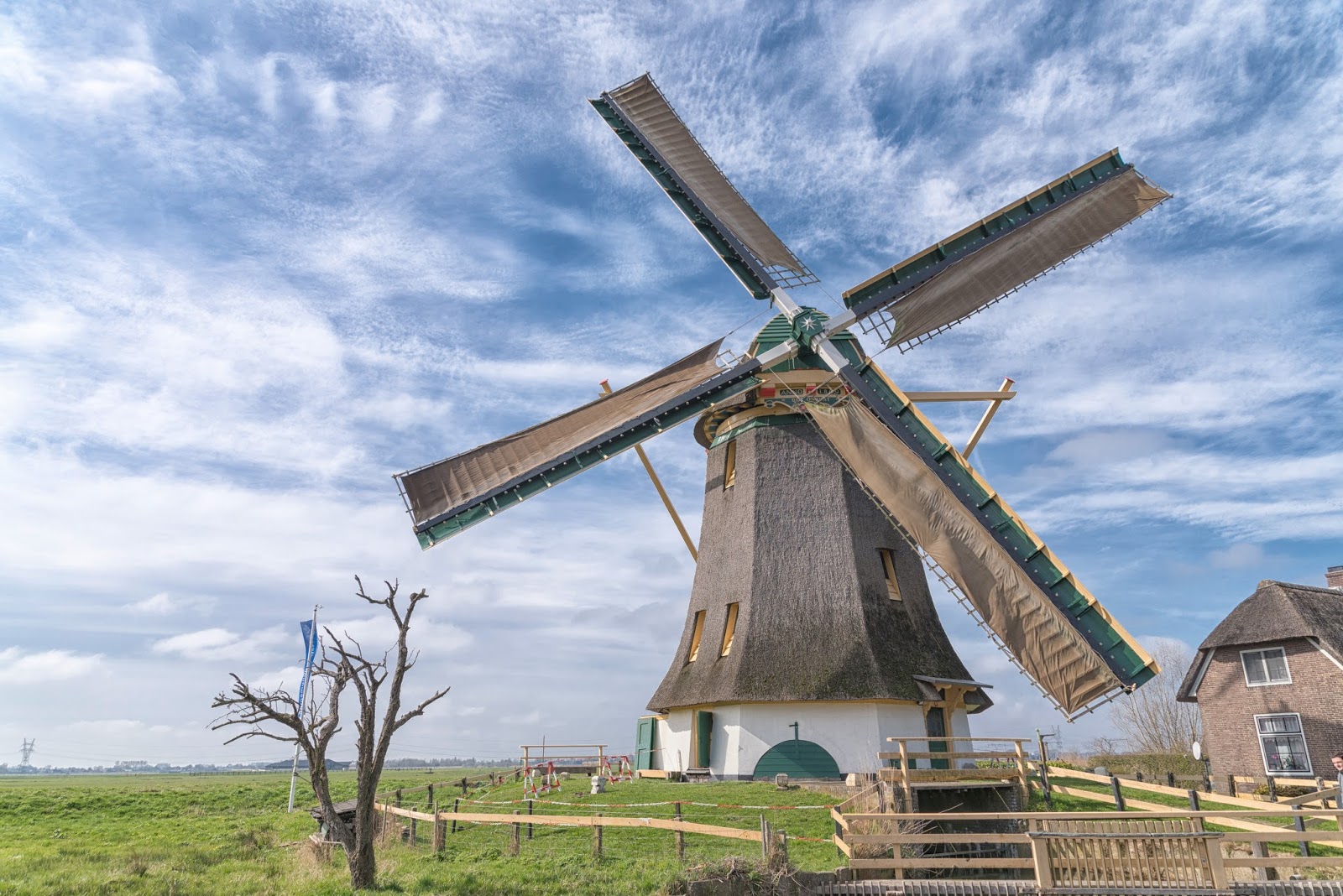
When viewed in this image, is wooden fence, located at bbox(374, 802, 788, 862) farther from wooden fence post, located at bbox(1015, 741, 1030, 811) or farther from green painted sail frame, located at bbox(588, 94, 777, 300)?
green painted sail frame, located at bbox(588, 94, 777, 300)

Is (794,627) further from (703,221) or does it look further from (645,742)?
(703,221)

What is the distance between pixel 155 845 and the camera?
50.2 ft

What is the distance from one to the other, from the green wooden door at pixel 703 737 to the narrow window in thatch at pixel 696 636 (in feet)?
5.34

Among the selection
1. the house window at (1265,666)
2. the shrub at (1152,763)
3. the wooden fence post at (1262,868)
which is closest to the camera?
the wooden fence post at (1262,868)

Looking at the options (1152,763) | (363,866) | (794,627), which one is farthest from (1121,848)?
(1152,763)

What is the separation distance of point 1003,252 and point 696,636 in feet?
38.8

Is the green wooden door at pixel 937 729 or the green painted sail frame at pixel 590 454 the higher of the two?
the green painted sail frame at pixel 590 454

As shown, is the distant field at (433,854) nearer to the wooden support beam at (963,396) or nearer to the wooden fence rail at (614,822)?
the wooden fence rail at (614,822)

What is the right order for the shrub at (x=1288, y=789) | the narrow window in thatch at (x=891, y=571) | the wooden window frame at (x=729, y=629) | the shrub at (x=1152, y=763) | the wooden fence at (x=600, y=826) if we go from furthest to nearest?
the shrub at (x=1152, y=763)
the narrow window in thatch at (x=891, y=571)
the wooden window frame at (x=729, y=629)
the shrub at (x=1288, y=789)
the wooden fence at (x=600, y=826)

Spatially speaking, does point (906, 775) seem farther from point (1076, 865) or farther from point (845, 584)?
point (845, 584)

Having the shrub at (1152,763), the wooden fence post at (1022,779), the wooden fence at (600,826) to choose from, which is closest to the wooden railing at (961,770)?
the wooden fence post at (1022,779)

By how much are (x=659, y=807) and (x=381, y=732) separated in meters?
6.01

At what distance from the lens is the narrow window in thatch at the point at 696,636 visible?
70.1 feet

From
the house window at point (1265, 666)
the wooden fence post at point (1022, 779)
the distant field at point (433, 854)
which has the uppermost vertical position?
the house window at point (1265, 666)
